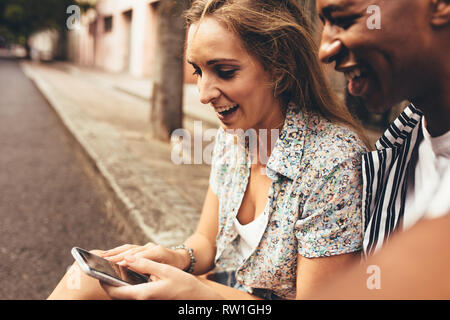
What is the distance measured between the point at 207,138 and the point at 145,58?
38.3 feet

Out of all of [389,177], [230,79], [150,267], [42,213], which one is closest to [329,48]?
[389,177]

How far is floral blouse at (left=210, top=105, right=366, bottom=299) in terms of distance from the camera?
1.33 meters

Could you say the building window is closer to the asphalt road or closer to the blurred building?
the blurred building

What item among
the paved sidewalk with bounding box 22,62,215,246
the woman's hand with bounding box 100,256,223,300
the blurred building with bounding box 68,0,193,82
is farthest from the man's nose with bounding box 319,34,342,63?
the blurred building with bounding box 68,0,193,82

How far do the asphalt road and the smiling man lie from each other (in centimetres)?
219

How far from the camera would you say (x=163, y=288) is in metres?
1.30

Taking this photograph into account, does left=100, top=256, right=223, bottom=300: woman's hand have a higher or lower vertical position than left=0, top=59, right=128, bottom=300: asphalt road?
higher

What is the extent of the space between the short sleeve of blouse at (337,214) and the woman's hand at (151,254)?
0.57 meters

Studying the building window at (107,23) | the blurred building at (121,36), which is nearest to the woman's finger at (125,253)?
the blurred building at (121,36)

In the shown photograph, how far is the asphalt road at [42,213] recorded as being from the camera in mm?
2854

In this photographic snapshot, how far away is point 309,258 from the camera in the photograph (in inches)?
53.5

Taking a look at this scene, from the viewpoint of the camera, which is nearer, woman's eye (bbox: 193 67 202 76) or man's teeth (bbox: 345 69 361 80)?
man's teeth (bbox: 345 69 361 80)

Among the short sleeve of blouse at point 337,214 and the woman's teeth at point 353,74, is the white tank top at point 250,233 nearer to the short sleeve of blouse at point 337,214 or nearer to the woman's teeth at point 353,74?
the short sleeve of blouse at point 337,214

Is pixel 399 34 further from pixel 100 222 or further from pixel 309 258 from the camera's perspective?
pixel 100 222
